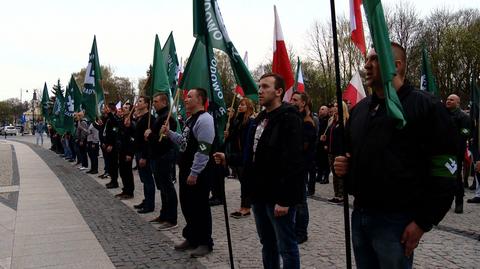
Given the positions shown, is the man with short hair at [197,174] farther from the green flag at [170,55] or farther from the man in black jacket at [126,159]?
the man in black jacket at [126,159]

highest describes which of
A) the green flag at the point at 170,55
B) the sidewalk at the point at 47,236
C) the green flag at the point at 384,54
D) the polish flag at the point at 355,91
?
the green flag at the point at 170,55

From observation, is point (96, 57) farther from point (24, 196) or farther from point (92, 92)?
point (24, 196)

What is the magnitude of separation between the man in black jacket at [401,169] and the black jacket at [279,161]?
39.5 inches

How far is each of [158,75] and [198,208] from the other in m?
3.00

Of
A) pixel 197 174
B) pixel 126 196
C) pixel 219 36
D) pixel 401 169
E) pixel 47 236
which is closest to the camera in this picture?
pixel 401 169

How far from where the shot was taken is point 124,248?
20.8 ft

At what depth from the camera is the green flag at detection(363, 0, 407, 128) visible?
2596 mm

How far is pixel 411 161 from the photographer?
2.71 m

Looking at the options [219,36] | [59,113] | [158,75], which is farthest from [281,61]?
[59,113]

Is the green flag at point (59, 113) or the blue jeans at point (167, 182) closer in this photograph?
the blue jeans at point (167, 182)

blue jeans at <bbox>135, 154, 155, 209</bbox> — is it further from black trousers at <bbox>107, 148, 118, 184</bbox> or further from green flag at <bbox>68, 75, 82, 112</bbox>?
green flag at <bbox>68, 75, 82, 112</bbox>

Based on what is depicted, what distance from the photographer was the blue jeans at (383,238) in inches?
108

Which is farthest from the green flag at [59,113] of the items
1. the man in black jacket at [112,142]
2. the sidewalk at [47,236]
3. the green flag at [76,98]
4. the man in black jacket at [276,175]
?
the man in black jacket at [276,175]

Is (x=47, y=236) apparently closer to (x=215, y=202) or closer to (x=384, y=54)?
(x=215, y=202)
